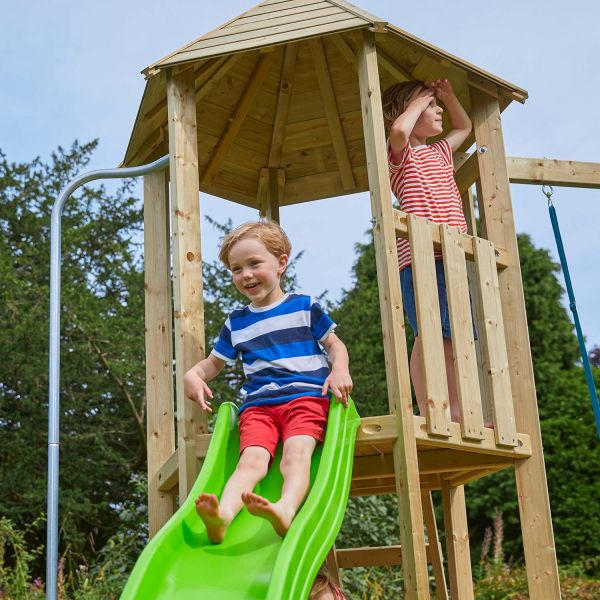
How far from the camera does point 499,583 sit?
368 inches

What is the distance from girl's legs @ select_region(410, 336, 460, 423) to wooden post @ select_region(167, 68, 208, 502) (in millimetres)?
1045

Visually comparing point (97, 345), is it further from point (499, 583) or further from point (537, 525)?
point (537, 525)

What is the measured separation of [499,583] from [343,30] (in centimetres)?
695

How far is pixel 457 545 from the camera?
18.6 ft

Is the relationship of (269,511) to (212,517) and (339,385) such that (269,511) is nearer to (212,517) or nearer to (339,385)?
(212,517)

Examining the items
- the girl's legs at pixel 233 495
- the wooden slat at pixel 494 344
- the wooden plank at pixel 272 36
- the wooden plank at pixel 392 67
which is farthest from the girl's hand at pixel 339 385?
the wooden plank at pixel 392 67

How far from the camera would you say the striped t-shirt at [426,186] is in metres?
4.70

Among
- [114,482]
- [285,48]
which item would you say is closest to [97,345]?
[114,482]

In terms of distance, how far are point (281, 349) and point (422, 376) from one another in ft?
2.47

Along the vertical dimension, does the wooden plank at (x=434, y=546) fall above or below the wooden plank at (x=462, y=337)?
below

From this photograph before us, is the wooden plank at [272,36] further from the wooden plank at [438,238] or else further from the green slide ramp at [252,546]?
the green slide ramp at [252,546]

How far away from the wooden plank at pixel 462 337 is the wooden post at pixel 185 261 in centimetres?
123

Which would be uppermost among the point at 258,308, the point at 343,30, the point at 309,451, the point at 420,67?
the point at 420,67

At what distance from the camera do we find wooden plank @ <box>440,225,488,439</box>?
13.8 ft
